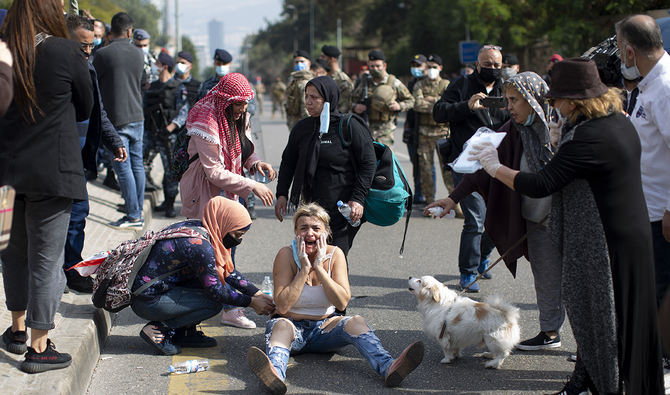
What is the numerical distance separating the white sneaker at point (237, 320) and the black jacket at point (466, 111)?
8.72ft

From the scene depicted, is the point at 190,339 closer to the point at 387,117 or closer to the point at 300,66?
the point at 387,117

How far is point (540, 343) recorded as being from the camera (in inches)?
162

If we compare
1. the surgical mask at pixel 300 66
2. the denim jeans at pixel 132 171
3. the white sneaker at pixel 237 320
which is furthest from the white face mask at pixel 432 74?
Answer: the white sneaker at pixel 237 320

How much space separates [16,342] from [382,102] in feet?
21.7

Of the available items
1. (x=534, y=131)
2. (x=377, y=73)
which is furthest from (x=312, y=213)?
(x=377, y=73)

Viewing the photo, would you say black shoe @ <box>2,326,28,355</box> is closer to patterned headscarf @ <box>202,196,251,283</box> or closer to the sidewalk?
the sidewalk

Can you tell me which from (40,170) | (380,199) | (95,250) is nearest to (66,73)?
(40,170)

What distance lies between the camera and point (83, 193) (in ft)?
10.8

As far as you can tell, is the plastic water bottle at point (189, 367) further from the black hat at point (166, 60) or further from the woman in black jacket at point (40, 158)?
the black hat at point (166, 60)

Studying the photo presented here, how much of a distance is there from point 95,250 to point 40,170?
116 inches

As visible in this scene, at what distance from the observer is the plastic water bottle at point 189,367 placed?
3725mm

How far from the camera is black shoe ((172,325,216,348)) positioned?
163 inches

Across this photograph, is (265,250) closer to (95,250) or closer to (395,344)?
(95,250)

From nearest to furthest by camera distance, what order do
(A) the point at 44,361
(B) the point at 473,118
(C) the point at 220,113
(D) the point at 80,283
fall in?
1. (A) the point at 44,361
2. (C) the point at 220,113
3. (D) the point at 80,283
4. (B) the point at 473,118
